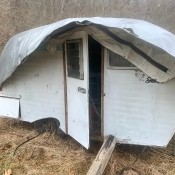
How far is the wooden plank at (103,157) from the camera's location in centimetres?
424

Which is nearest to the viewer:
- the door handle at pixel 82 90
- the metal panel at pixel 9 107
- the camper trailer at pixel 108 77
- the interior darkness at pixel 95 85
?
the camper trailer at pixel 108 77

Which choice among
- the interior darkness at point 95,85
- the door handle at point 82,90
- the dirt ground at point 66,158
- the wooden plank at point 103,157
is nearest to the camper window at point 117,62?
the door handle at point 82,90

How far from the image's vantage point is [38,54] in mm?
5945

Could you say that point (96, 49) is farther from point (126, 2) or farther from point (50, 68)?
point (126, 2)

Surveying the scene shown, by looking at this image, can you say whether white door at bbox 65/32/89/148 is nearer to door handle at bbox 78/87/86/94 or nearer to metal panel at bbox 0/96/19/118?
door handle at bbox 78/87/86/94

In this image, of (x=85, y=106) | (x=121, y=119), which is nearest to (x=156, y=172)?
(x=121, y=119)

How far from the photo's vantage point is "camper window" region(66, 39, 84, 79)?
15.9ft

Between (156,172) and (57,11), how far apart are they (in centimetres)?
1163

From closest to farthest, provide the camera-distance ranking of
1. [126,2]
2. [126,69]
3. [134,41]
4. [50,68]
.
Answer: [134,41], [126,69], [50,68], [126,2]

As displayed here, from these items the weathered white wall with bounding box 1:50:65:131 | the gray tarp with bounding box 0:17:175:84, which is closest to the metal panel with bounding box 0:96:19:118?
the weathered white wall with bounding box 1:50:65:131

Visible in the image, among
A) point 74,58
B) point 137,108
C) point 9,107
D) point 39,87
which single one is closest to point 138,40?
point 137,108

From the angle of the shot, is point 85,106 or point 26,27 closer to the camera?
point 85,106

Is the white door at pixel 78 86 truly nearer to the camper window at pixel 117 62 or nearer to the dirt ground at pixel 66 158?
the dirt ground at pixel 66 158

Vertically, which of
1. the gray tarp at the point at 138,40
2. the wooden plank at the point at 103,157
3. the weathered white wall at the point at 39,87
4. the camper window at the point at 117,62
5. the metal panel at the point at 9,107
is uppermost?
the gray tarp at the point at 138,40
